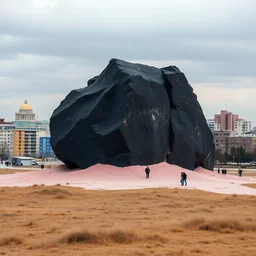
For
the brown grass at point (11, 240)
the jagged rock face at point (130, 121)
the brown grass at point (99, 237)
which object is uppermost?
the jagged rock face at point (130, 121)

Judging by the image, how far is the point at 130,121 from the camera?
2141 inches

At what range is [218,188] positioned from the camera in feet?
156

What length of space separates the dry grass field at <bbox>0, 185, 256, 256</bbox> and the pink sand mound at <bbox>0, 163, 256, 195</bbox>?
8594 millimetres

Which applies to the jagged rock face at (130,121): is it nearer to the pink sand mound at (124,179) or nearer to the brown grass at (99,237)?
the pink sand mound at (124,179)

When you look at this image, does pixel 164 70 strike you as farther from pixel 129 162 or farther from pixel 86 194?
pixel 86 194

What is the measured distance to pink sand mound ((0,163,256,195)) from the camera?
159 ft

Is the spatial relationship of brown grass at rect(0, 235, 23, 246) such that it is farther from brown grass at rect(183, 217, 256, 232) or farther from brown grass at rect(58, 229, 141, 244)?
brown grass at rect(183, 217, 256, 232)

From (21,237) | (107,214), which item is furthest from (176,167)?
(21,237)

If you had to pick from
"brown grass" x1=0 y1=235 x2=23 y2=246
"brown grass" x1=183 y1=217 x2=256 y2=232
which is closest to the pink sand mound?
"brown grass" x1=183 y1=217 x2=256 y2=232

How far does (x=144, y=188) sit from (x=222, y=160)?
10184cm

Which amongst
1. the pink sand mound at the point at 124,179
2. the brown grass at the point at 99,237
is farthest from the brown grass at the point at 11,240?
the pink sand mound at the point at 124,179

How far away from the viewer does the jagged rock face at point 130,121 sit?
5450 centimetres

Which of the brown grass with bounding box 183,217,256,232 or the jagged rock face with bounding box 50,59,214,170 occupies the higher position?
the jagged rock face with bounding box 50,59,214,170

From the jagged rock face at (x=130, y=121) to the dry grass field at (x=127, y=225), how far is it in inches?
595
